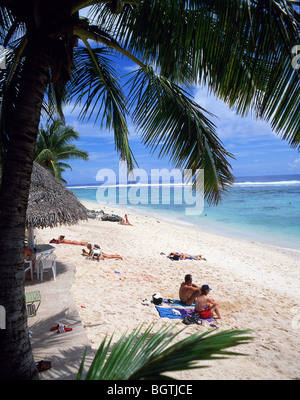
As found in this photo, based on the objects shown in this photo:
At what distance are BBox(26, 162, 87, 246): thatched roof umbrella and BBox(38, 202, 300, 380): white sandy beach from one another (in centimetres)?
152

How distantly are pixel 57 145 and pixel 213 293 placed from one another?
42.0 feet

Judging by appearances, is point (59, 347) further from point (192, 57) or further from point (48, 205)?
point (48, 205)

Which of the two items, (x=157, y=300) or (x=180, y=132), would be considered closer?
(x=180, y=132)

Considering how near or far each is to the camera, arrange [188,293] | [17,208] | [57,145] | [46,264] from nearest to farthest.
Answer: [17,208]
[188,293]
[46,264]
[57,145]

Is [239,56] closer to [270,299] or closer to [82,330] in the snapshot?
[82,330]

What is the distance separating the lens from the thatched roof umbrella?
6488mm

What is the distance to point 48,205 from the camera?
269 inches

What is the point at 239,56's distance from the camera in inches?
80.0

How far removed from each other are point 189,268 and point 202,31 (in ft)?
24.8

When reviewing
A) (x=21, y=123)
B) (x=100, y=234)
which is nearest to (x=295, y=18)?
(x=21, y=123)

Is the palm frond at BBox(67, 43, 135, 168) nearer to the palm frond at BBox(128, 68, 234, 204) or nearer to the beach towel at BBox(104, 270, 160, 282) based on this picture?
the palm frond at BBox(128, 68, 234, 204)

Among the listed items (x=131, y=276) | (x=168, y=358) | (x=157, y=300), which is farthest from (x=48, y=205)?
(x=168, y=358)

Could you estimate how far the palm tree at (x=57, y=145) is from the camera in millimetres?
14950

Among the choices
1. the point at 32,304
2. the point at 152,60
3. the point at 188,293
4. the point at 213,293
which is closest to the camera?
the point at 152,60
